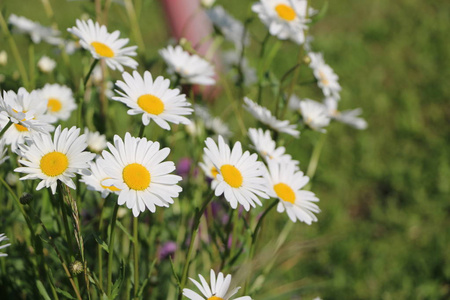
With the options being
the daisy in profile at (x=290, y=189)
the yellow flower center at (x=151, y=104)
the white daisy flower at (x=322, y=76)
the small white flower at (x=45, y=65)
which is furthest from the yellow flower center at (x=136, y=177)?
the small white flower at (x=45, y=65)

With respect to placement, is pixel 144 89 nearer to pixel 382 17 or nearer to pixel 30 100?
pixel 30 100

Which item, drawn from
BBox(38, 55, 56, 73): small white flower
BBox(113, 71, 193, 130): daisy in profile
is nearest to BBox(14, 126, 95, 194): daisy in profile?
BBox(113, 71, 193, 130): daisy in profile

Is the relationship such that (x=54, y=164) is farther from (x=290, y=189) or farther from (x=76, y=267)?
(x=290, y=189)

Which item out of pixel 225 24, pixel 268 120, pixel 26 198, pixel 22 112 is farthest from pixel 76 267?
pixel 225 24

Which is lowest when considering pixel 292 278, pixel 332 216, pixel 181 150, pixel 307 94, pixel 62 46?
pixel 292 278

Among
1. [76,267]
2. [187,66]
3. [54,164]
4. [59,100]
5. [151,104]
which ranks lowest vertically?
[76,267]

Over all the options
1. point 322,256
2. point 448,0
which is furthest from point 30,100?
point 448,0

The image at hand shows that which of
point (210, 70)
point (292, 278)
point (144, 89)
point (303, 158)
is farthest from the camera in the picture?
point (303, 158)
